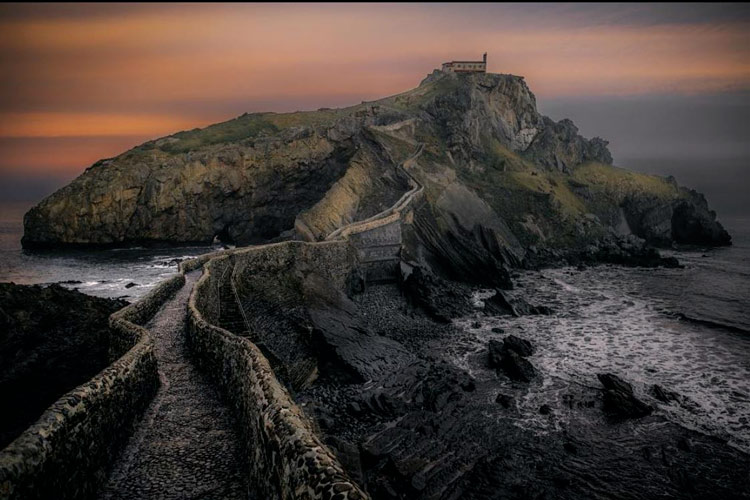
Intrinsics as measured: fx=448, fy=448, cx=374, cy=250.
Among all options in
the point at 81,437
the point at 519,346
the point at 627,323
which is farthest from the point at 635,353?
the point at 81,437

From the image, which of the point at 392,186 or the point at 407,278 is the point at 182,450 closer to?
the point at 407,278

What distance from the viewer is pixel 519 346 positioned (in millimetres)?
32875

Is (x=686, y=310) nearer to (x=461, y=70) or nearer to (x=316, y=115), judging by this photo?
(x=461, y=70)

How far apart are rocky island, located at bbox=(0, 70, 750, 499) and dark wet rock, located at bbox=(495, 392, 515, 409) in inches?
6.0

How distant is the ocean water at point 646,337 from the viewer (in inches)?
1024

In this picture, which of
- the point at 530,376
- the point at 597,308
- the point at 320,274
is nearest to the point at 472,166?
the point at 597,308

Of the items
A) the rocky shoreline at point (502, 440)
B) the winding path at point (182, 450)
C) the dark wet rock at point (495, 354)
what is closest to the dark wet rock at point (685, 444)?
the rocky shoreline at point (502, 440)

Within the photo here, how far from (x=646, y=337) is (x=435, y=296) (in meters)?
18.2

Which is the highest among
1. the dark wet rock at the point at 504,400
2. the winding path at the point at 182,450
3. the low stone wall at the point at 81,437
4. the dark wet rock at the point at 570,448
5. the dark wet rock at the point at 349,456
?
the low stone wall at the point at 81,437

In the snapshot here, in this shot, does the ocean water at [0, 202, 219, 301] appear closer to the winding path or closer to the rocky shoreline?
the rocky shoreline

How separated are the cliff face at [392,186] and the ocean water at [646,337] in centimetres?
1560

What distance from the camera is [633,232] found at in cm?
9550

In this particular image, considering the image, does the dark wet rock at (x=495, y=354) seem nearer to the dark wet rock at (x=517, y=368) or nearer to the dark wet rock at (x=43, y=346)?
the dark wet rock at (x=517, y=368)

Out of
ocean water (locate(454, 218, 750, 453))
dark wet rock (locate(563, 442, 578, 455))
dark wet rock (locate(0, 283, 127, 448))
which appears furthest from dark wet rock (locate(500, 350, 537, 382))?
dark wet rock (locate(0, 283, 127, 448))
